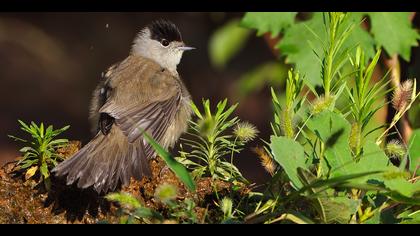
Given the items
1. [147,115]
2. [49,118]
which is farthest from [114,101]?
[49,118]

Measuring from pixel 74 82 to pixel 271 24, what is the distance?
4.59 metres

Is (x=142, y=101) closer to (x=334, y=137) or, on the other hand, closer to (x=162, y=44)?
(x=162, y=44)

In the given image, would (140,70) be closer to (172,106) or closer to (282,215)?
(172,106)

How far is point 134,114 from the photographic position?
411 centimetres

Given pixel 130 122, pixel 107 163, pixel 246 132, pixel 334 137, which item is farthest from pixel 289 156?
pixel 130 122

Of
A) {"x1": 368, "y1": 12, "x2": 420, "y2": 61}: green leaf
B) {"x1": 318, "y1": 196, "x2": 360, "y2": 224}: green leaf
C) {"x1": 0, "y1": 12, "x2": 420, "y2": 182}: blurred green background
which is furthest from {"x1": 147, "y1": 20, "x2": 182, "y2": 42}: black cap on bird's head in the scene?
{"x1": 318, "y1": 196, "x2": 360, "y2": 224}: green leaf

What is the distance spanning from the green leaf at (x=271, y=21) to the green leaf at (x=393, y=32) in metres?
0.46

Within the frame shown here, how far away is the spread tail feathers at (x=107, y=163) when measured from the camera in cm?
279

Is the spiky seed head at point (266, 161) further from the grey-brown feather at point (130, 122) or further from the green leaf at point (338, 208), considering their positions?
the grey-brown feather at point (130, 122)

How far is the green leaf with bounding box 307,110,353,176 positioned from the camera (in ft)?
7.54

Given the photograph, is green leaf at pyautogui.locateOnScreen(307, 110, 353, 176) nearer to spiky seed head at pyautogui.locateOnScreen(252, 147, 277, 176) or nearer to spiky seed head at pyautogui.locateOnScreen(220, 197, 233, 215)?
spiky seed head at pyautogui.locateOnScreen(252, 147, 277, 176)

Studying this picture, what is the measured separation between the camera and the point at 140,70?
15.8 ft

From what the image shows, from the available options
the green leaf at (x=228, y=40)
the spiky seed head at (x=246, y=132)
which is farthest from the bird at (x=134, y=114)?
the spiky seed head at (x=246, y=132)
